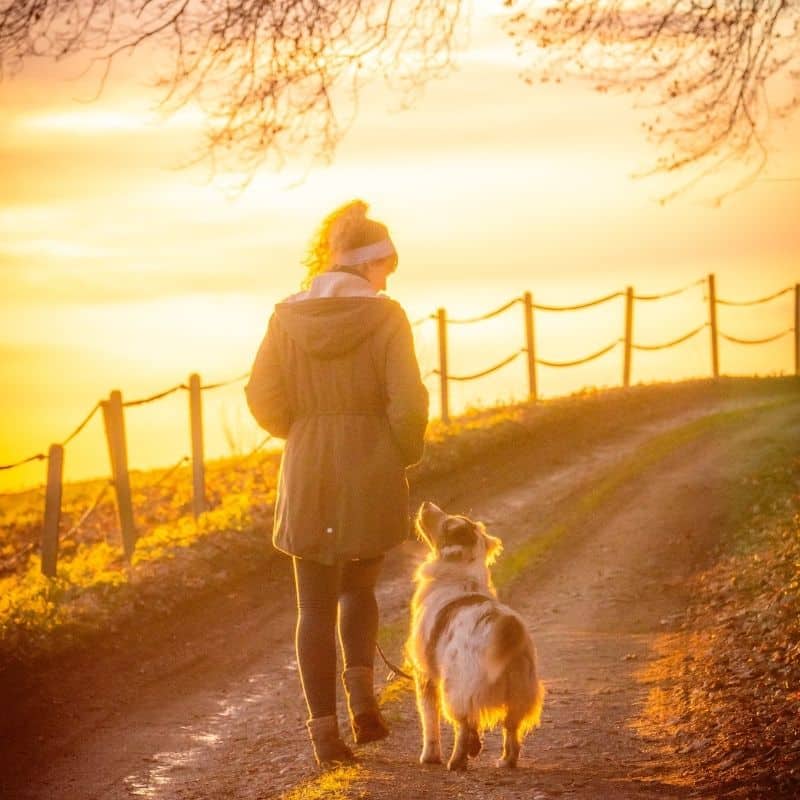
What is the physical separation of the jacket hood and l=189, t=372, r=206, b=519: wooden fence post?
7614 millimetres

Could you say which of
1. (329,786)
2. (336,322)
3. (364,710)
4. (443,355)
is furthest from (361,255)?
(443,355)

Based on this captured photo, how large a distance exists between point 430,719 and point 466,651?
0.52 meters

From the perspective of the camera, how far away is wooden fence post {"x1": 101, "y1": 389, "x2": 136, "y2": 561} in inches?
448

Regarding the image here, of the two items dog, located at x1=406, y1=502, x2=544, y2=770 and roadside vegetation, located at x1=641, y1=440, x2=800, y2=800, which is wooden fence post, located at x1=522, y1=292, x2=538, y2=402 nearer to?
roadside vegetation, located at x1=641, y1=440, x2=800, y2=800

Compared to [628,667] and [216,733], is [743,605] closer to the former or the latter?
[628,667]

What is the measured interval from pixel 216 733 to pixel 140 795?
3.13 ft

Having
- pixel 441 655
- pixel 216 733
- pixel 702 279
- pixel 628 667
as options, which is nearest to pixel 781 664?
pixel 628 667

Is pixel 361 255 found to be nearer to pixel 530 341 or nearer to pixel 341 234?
pixel 341 234

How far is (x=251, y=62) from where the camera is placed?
22.7ft

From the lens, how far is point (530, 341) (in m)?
18.4

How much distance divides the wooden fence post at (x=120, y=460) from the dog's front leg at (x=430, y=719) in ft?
21.7

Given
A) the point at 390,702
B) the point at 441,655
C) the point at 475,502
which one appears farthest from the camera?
the point at 475,502

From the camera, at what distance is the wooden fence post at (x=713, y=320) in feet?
74.2

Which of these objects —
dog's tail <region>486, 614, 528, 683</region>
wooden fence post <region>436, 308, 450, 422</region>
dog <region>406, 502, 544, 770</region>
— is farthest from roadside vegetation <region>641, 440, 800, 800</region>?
wooden fence post <region>436, 308, 450, 422</region>
